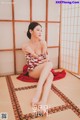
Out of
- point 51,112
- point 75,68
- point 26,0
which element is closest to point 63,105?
point 51,112

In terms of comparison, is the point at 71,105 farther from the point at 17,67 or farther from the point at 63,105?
the point at 17,67

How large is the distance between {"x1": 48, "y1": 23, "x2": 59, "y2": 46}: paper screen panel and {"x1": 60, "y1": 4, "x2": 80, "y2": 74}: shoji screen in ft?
0.38

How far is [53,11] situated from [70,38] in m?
0.65

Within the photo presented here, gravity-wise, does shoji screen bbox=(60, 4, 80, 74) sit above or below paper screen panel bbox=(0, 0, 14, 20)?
below

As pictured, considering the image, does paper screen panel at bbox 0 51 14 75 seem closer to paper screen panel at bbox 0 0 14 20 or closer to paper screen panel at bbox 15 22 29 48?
paper screen panel at bbox 15 22 29 48

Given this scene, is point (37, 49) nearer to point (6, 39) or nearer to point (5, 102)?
point (6, 39)

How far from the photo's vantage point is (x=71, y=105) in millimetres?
1791

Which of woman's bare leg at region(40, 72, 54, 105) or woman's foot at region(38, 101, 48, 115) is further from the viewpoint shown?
woman's bare leg at region(40, 72, 54, 105)

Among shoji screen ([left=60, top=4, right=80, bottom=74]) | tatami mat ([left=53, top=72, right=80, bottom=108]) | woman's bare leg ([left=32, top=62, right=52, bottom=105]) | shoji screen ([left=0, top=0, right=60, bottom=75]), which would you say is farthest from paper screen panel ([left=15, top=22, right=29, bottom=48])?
tatami mat ([left=53, top=72, right=80, bottom=108])

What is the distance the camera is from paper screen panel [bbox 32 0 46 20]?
9.52 feet

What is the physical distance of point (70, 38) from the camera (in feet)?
10.1

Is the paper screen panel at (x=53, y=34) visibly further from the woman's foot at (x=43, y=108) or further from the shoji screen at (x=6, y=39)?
the woman's foot at (x=43, y=108)

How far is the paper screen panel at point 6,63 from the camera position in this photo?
2.88 m

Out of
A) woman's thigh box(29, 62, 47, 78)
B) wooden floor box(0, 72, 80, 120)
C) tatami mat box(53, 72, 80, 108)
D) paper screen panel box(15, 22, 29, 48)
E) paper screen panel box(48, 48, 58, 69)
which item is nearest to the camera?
wooden floor box(0, 72, 80, 120)
